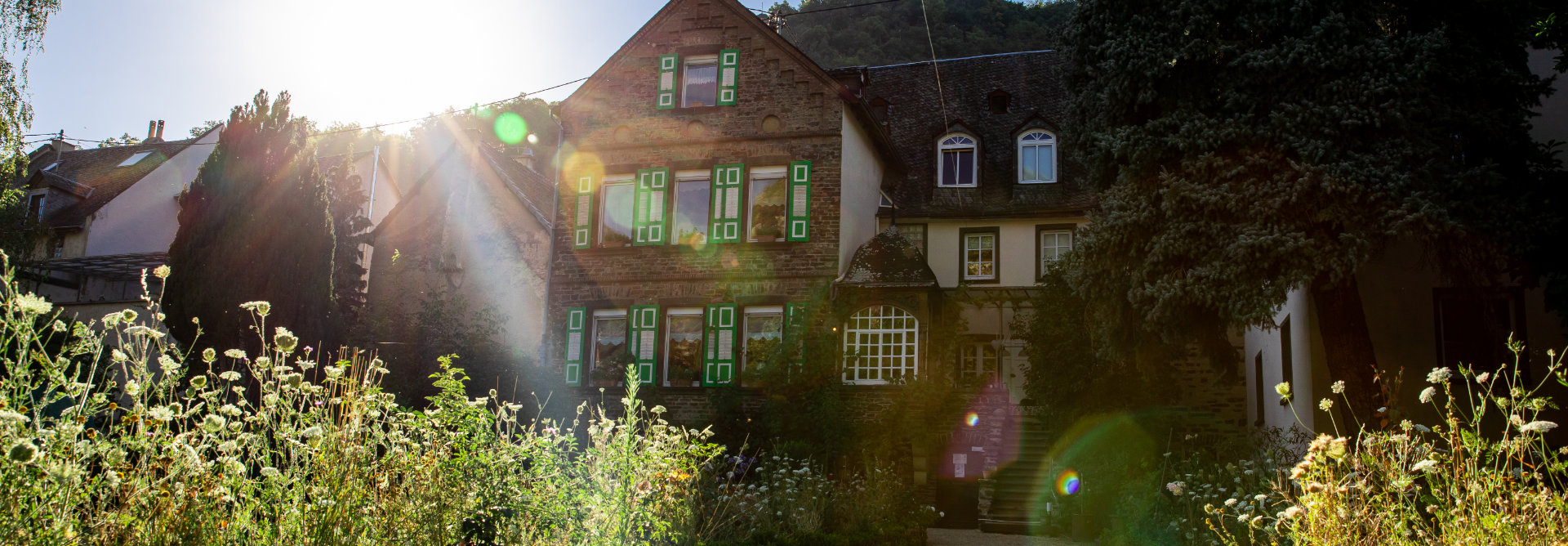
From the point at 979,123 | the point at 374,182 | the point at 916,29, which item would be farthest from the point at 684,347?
the point at 916,29

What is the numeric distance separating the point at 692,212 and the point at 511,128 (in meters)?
21.0

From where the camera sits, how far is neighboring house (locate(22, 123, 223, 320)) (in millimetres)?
28234

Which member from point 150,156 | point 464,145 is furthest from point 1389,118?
point 150,156

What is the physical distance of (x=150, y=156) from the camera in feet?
119

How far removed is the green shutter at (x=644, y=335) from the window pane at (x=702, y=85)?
4.07 m

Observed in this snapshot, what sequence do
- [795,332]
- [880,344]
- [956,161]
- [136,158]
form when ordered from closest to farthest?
1. [795,332]
2. [880,344]
3. [956,161]
4. [136,158]

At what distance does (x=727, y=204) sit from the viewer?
20.7 metres

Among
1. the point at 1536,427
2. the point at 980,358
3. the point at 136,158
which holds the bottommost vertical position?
the point at 1536,427

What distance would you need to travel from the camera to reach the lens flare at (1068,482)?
582 inches

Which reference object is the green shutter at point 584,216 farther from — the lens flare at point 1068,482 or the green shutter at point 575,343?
the lens flare at point 1068,482

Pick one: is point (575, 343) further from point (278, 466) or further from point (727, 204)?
point (278, 466)

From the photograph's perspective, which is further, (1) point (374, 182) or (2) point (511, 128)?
(2) point (511, 128)

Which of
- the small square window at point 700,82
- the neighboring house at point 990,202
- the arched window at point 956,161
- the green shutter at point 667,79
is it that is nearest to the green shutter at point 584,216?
the green shutter at point 667,79

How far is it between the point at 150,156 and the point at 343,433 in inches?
1444
